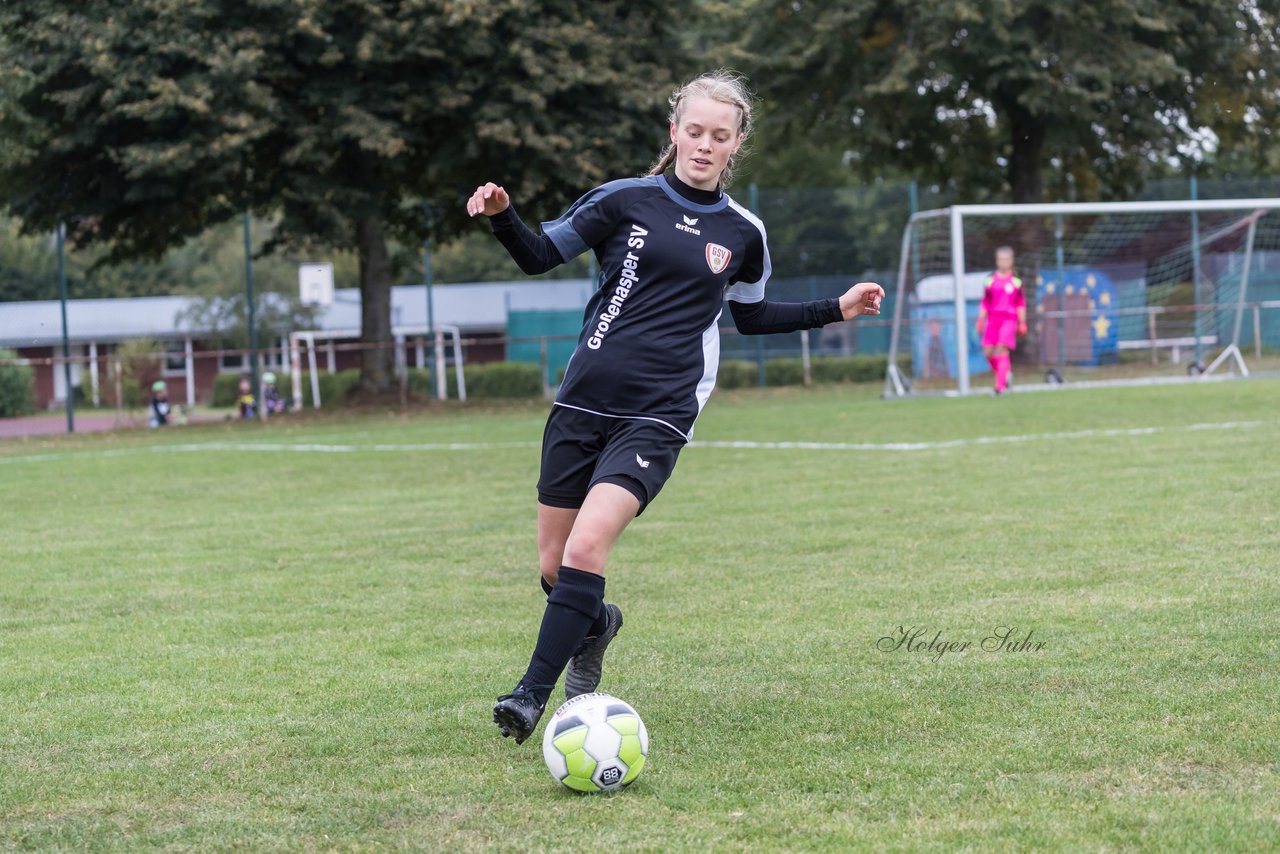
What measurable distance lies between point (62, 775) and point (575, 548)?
155 cm

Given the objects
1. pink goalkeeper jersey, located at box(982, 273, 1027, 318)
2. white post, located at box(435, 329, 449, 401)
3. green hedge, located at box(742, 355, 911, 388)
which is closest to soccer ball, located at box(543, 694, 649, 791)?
pink goalkeeper jersey, located at box(982, 273, 1027, 318)

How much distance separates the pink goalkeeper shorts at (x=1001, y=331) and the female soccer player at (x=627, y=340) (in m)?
14.9

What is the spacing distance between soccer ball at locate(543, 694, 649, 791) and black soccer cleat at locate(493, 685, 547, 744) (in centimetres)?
7

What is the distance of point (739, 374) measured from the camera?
3044 centimetres

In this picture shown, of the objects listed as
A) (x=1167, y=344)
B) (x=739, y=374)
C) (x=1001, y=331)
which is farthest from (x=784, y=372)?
(x=1001, y=331)

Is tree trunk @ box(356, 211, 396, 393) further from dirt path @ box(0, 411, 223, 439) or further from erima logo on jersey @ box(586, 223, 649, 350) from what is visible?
erima logo on jersey @ box(586, 223, 649, 350)

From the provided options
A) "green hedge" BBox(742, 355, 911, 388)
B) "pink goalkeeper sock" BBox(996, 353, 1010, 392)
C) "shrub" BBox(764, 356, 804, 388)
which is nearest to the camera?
"pink goalkeeper sock" BBox(996, 353, 1010, 392)

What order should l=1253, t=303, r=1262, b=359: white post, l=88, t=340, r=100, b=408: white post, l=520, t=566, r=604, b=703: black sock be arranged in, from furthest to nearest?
l=88, t=340, r=100, b=408: white post, l=1253, t=303, r=1262, b=359: white post, l=520, t=566, r=604, b=703: black sock

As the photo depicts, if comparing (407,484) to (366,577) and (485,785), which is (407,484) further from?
(485,785)

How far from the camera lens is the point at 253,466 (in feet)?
48.7

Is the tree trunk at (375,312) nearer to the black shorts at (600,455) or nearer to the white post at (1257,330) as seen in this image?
the white post at (1257,330)

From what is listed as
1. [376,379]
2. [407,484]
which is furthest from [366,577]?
[376,379]

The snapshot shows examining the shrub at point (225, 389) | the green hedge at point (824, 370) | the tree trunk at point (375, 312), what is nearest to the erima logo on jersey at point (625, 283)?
the tree trunk at point (375, 312)

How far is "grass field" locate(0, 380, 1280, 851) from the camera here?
3480 mm
